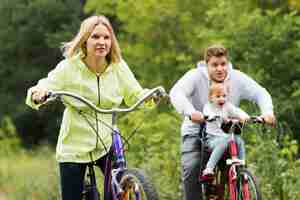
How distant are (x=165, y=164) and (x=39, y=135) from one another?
2616 cm

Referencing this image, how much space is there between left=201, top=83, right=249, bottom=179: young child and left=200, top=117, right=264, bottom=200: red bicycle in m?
Result: 0.06

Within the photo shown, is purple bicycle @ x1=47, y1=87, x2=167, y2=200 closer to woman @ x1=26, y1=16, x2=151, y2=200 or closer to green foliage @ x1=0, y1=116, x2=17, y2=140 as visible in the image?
woman @ x1=26, y1=16, x2=151, y2=200

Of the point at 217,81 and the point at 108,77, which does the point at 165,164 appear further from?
the point at 108,77

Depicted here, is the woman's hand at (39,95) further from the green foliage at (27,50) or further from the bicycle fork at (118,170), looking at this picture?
the green foliage at (27,50)

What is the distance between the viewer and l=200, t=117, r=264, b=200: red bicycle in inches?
234

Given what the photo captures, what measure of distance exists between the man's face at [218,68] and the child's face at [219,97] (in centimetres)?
13

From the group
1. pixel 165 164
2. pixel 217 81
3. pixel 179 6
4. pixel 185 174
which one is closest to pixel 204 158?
pixel 185 174

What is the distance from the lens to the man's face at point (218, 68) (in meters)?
6.34

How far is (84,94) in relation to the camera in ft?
18.8

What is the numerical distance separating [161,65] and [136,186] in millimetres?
17919

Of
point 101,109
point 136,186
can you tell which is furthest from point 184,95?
point 136,186

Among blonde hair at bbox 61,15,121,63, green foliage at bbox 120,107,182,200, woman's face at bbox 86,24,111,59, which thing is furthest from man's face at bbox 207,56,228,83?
green foliage at bbox 120,107,182,200

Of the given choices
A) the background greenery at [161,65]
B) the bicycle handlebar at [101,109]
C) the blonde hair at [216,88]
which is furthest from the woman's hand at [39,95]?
the background greenery at [161,65]

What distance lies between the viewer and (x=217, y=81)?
6.40 meters
